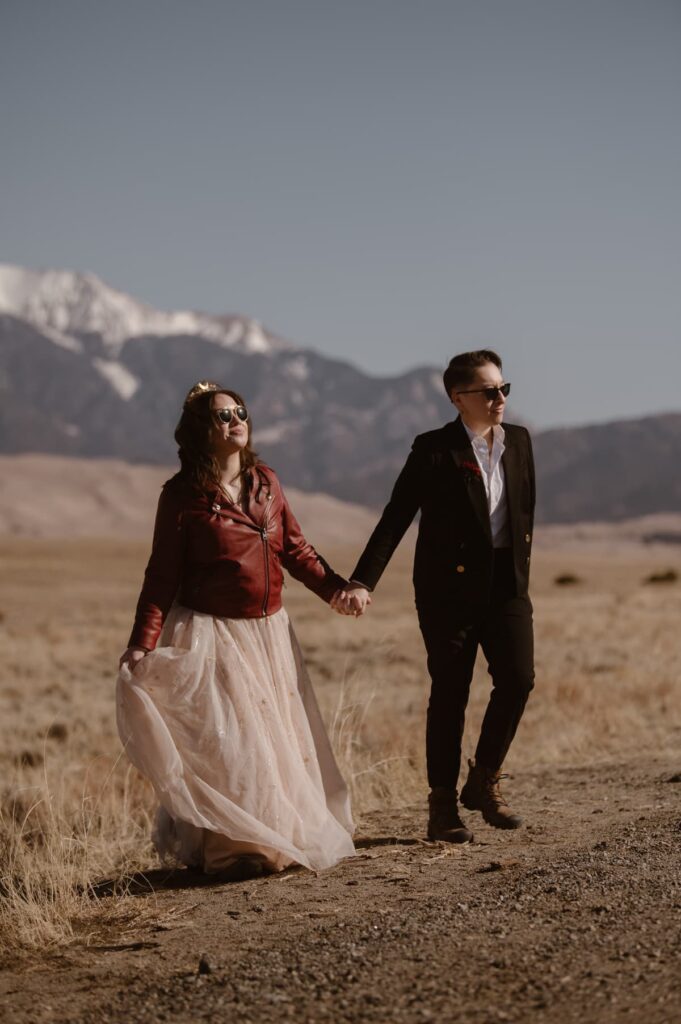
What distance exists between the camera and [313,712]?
17.8 feet

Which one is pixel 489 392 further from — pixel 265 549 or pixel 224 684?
pixel 224 684

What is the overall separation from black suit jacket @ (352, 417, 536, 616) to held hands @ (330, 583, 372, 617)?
189 millimetres

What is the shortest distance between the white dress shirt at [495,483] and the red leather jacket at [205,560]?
90 cm

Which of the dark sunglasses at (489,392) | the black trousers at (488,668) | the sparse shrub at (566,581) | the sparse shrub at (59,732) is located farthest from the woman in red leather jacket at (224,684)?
the sparse shrub at (566,581)

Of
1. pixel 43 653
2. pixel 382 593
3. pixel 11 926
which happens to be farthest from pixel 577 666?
pixel 382 593

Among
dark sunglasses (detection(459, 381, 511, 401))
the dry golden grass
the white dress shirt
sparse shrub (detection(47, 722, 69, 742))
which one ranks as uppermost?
dark sunglasses (detection(459, 381, 511, 401))

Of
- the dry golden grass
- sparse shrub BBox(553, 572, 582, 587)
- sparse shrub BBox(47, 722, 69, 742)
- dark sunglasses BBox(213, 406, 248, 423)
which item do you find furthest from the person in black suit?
sparse shrub BBox(553, 572, 582, 587)

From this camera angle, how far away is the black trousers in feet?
17.4

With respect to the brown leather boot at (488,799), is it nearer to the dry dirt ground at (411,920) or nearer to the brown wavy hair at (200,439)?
the dry dirt ground at (411,920)

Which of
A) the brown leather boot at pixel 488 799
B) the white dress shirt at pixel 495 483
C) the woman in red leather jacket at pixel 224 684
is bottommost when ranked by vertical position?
the brown leather boot at pixel 488 799

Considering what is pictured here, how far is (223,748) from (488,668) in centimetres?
113

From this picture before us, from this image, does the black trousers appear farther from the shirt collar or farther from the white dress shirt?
the shirt collar

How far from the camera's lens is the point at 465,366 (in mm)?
5410

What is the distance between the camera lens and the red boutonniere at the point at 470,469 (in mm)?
5277
